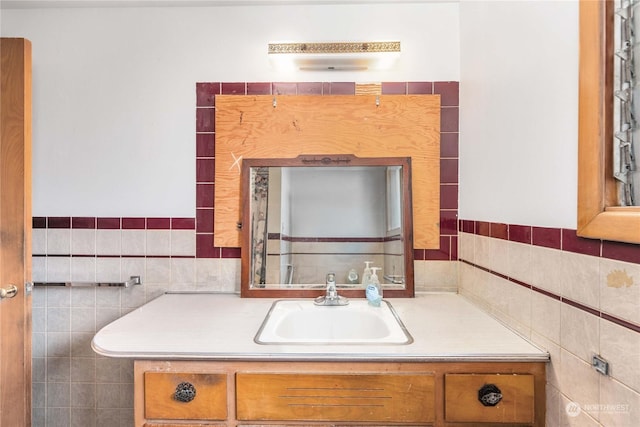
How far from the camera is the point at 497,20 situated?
142 centimetres

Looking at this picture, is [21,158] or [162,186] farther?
[162,186]

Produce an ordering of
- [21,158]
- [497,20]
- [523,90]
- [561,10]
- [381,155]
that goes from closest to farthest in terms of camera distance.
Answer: [561,10] < [523,90] < [497,20] < [21,158] < [381,155]

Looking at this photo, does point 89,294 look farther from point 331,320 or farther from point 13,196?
point 331,320

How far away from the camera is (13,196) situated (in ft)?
5.02

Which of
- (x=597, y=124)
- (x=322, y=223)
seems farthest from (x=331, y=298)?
(x=597, y=124)

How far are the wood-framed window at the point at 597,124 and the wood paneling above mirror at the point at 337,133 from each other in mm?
870

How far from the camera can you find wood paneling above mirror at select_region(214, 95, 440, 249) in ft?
5.86

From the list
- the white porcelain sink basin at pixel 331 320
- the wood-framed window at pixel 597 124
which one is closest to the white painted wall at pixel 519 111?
the wood-framed window at pixel 597 124

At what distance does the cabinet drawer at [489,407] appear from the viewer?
3.62ft

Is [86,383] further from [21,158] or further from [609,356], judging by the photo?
[609,356]

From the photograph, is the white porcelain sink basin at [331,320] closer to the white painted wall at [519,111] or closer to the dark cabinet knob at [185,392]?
the dark cabinet knob at [185,392]

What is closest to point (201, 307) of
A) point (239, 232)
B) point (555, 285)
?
point (239, 232)

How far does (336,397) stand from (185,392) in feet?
1.49

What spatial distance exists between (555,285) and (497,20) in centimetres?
100
